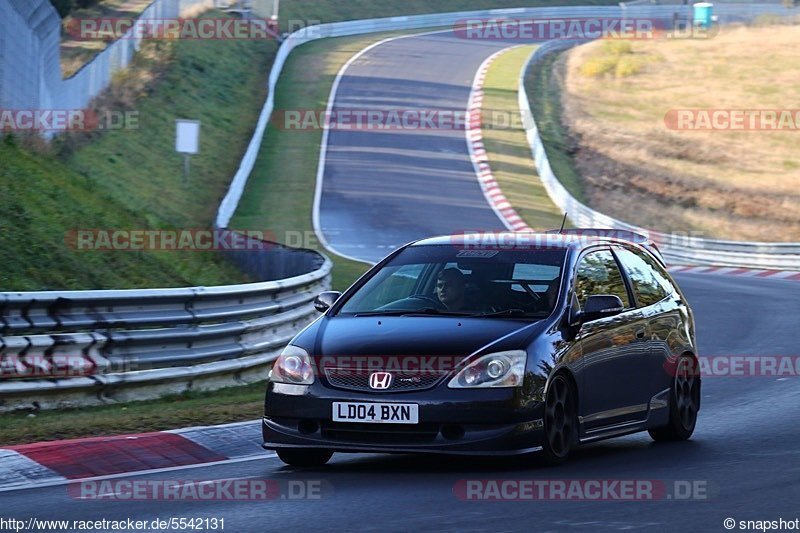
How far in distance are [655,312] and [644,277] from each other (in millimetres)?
321

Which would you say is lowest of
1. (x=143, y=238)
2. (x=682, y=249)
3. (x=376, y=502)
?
(x=682, y=249)

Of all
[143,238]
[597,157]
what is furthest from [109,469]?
[597,157]

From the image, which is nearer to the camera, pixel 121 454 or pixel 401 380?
pixel 401 380

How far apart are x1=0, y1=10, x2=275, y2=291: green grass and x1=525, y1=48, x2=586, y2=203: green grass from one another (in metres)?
8.97

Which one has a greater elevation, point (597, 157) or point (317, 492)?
point (317, 492)

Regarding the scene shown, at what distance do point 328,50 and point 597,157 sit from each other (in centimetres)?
1788

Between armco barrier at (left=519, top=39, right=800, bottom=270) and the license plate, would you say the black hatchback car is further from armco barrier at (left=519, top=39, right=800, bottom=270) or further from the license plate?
Result: armco barrier at (left=519, top=39, right=800, bottom=270)

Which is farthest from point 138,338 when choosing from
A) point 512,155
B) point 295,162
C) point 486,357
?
point 512,155

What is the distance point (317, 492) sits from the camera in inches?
313

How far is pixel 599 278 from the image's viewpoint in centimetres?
995

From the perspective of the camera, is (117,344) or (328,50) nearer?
(117,344)

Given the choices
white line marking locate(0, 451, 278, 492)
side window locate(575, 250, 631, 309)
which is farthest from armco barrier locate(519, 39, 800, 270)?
white line marking locate(0, 451, 278, 492)

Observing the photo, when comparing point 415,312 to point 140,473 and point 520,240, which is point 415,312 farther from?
point 140,473

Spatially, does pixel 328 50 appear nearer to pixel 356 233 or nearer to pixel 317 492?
pixel 356 233
